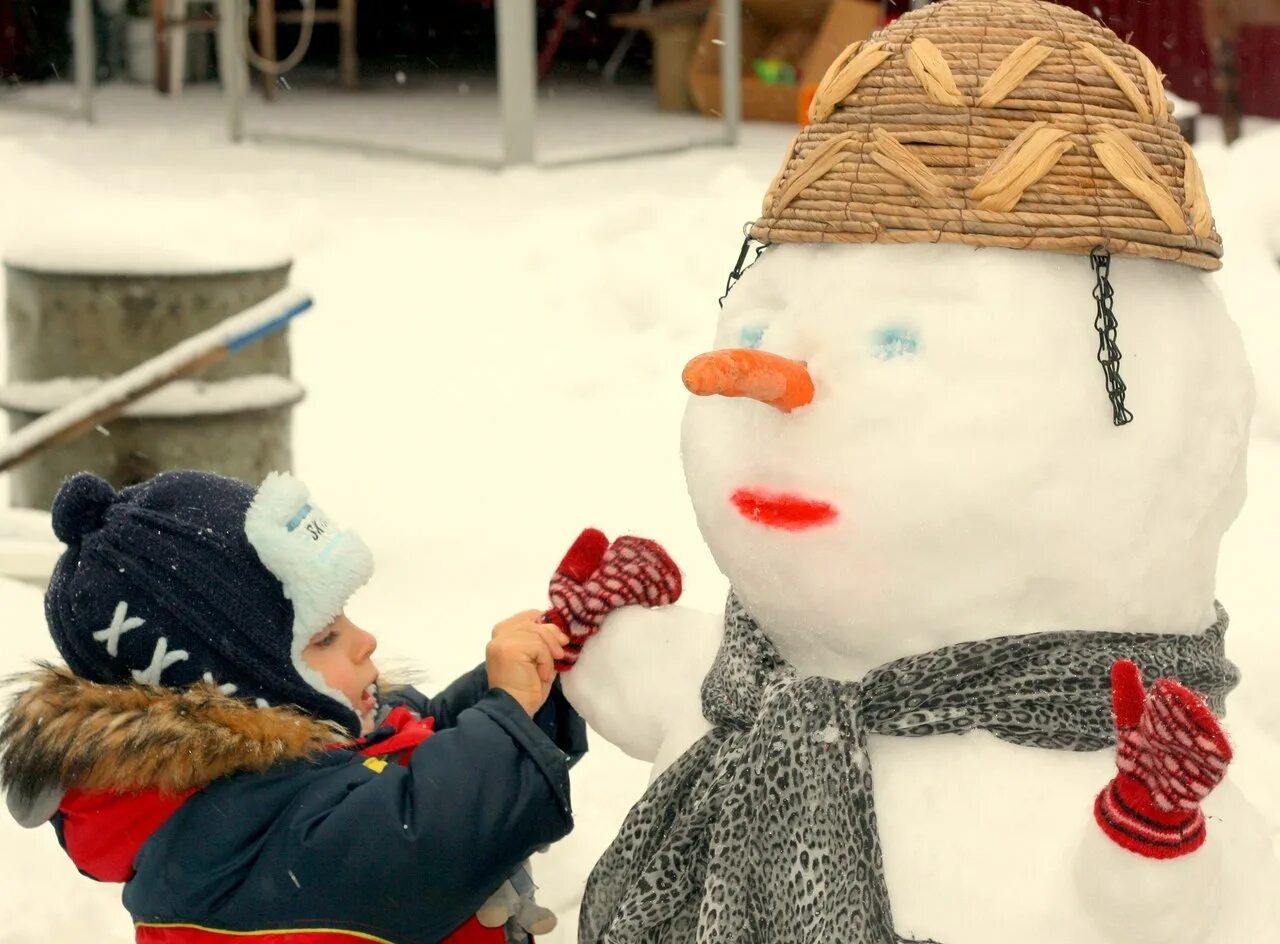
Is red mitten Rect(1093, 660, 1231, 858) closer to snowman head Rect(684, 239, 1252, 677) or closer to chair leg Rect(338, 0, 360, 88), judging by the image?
snowman head Rect(684, 239, 1252, 677)

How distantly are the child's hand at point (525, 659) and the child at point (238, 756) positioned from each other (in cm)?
2

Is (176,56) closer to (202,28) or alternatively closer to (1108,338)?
(202,28)

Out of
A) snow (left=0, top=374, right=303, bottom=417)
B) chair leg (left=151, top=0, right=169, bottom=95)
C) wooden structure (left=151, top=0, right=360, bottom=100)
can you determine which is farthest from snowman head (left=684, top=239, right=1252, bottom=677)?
chair leg (left=151, top=0, right=169, bottom=95)

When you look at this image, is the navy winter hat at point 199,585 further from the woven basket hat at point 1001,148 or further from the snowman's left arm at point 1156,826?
the snowman's left arm at point 1156,826

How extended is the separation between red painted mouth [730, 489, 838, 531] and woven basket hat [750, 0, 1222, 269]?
1.01ft

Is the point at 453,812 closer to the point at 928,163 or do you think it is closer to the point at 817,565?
the point at 817,565

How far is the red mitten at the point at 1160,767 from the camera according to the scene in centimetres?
168

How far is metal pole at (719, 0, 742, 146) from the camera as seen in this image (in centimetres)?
870

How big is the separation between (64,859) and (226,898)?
43.9 inches

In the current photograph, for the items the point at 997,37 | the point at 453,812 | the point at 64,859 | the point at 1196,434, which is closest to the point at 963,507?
the point at 1196,434

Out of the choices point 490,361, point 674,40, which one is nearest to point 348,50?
point 674,40

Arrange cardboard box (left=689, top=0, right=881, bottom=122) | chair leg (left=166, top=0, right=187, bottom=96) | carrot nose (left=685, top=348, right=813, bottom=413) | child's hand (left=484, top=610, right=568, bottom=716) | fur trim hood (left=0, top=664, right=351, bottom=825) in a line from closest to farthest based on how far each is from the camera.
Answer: carrot nose (left=685, top=348, right=813, bottom=413) < fur trim hood (left=0, top=664, right=351, bottom=825) < child's hand (left=484, top=610, right=568, bottom=716) < cardboard box (left=689, top=0, right=881, bottom=122) < chair leg (left=166, top=0, right=187, bottom=96)

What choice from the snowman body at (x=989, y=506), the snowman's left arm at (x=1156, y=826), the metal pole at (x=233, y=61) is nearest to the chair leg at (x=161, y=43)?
the metal pole at (x=233, y=61)

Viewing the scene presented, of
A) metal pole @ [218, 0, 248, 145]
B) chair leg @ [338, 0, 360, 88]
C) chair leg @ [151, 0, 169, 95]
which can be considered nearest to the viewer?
metal pole @ [218, 0, 248, 145]
